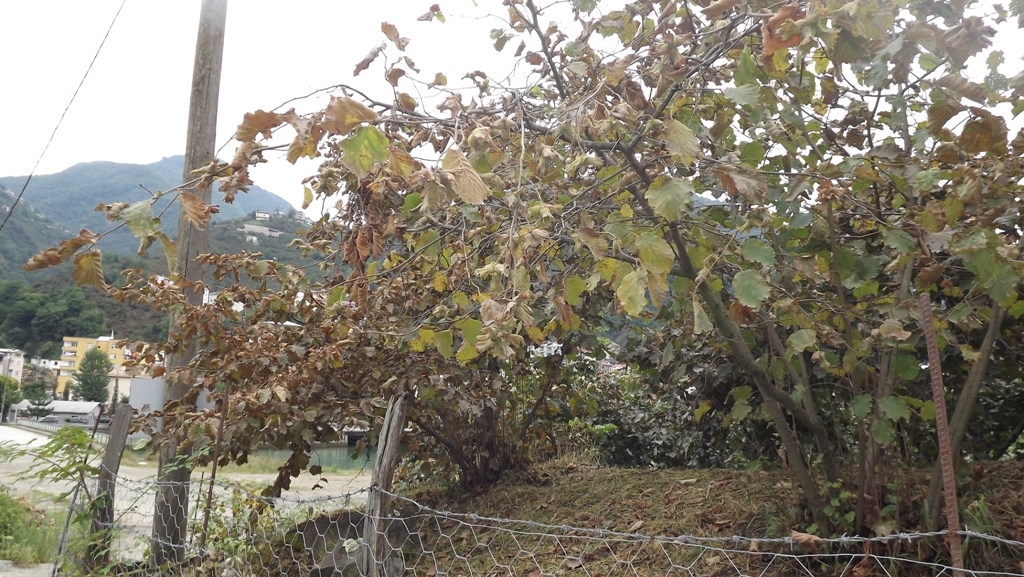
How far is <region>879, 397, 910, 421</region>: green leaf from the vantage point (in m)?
2.20

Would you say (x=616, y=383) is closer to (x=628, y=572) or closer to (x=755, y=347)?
(x=755, y=347)

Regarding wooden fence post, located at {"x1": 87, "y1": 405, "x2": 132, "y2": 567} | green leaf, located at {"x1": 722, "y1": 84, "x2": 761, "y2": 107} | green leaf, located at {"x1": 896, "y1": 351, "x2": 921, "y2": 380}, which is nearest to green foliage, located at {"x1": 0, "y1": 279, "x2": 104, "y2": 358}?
wooden fence post, located at {"x1": 87, "y1": 405, "x2": 132, "y2": 567}

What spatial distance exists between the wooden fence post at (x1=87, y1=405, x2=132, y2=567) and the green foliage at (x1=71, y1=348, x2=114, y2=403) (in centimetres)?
319

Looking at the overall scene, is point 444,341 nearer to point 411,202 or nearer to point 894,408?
point 411,202

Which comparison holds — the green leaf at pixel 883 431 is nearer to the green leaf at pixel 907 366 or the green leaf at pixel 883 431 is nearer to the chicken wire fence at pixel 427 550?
the green leaf at pixel 907 366

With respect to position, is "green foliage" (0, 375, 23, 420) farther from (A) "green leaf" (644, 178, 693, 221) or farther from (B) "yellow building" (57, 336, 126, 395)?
(A) "green leaf" (644, 178, 693, 221)

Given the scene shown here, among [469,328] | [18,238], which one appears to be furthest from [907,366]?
[18,238]

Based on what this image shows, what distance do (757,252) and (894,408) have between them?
0.73 metres

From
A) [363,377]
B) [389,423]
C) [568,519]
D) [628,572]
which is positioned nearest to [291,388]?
[363,377]

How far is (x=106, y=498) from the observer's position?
3410mm

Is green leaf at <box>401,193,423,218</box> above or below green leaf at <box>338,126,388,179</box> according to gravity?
above

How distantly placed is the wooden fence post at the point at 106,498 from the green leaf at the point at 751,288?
318 cm

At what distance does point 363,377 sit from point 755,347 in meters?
2.11

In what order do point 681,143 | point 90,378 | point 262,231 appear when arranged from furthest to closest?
point 90,378
point 262,231
point 681,143
